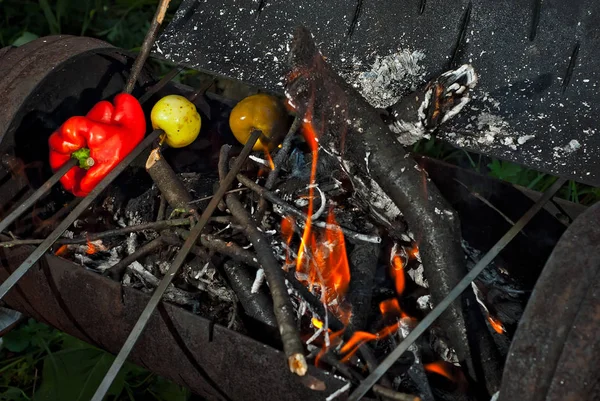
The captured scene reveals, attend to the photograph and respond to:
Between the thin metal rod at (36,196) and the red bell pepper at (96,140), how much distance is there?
0.07 meters

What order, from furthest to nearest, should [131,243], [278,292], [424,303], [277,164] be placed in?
[131,243], [277,164], [424,303], [278,292]

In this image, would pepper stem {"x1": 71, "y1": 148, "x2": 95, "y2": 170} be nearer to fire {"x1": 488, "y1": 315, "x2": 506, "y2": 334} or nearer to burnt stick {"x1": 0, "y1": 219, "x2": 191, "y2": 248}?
burnt stick {"x1": 0, "y1": 219, "x2": 191, "y2": 248}

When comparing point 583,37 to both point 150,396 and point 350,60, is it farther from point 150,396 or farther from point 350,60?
point 150,396

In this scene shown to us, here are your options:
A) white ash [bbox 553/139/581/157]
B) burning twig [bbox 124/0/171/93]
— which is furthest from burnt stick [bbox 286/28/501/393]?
burning twig [bbox 124/0/171/93]

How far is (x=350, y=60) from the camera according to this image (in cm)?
265

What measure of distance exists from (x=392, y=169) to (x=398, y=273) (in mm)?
461

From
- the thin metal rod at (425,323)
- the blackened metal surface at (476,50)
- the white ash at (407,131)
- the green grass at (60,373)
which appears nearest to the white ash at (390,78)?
the blackened metal surface at (476,50)

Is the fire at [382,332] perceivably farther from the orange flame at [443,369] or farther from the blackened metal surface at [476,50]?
the blackened metal surface at [476,50]

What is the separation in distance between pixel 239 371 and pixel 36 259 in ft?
2.61

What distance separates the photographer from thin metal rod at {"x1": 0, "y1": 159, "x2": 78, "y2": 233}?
2381 millimetres

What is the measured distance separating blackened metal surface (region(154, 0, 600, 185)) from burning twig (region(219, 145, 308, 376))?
1.84 ft

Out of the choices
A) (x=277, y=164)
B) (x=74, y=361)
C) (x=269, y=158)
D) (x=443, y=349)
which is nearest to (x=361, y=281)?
(x=443, y=349)

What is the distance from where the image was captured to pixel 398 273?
98.8 inches

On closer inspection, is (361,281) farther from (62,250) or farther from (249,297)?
(62,250)
